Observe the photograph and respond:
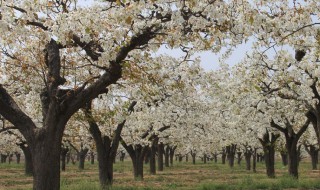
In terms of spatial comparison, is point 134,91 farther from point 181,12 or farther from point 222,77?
point 181,12

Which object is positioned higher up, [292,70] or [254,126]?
[292,70]

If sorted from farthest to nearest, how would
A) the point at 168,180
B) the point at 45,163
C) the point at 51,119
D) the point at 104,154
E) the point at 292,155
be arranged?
1. the point at 168,180
2. the point at 292,155
3. the point at 104,154
4. the point at 51,119
5. the point at 45,163

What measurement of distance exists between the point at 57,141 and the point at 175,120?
1862cm

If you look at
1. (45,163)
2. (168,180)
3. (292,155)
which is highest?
(45,163)

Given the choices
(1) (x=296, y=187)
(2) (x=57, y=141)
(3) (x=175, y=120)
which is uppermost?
(3) (x=175, y=120)

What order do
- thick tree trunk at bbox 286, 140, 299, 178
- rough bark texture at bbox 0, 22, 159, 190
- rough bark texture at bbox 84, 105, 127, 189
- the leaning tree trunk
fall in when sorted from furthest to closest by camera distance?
the leaning tree trunk → thick tree trunk at bbox 286, 140, 299, 178 → rough bark texture at bbox 84, 105, 127, 189 → rough bark texture at bbox 0, 22, 159, 190

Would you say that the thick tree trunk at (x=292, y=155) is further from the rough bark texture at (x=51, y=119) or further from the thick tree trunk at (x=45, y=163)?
the thick tree trunk at (x=45, y=163)

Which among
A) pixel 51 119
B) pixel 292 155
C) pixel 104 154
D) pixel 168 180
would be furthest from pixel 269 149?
pixel 51 119

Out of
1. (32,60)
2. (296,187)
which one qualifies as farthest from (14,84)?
(296,187)

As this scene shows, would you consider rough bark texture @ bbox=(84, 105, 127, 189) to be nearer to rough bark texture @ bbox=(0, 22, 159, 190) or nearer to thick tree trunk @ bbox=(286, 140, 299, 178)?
rough bark texture @ bbox=(0, 22, 159, 190)

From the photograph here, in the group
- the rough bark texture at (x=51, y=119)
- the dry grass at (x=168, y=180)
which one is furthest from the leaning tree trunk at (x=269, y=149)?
Result: the rough bark texture at (x=51, y=119)

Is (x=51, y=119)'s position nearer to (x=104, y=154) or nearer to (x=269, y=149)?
(x=104, y=154)

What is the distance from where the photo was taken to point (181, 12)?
9656mm

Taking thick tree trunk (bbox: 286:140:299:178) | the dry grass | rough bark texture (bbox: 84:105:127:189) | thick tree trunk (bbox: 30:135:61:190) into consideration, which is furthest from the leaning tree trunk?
thick tree trunk (bbox: 30:135:61:190)
